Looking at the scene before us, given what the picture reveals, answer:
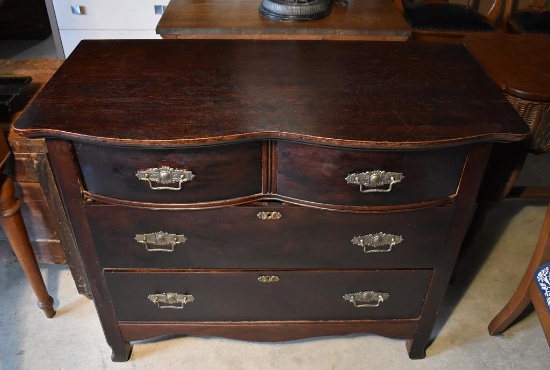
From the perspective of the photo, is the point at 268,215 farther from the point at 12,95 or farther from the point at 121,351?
the point at 12,95

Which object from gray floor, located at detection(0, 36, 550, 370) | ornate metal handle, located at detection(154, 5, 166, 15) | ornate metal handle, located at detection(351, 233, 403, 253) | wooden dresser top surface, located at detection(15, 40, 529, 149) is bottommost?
gray floor, located at detection(0, 36, 550, 370)

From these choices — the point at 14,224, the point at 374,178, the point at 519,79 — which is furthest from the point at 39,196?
the point at 519,79

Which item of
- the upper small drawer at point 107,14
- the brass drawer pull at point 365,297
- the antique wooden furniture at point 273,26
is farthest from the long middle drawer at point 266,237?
the upper small drawer at point 107,14

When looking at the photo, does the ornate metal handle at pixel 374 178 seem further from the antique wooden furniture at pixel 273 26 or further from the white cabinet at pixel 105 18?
the white cabinet at pixel 105 18

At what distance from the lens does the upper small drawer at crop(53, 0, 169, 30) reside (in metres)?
2.52

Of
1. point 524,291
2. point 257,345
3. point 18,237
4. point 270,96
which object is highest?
point 270,96

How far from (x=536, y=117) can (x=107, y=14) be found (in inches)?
80.1

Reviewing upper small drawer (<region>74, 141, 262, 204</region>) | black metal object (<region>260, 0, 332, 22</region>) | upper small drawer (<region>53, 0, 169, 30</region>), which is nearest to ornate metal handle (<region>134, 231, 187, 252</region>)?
upper small drawer (<region>74, 141, 262, 204</region>)

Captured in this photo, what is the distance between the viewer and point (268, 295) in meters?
1.44

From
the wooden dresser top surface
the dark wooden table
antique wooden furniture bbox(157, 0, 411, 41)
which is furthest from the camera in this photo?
antique wooden furniture bbox(157, 0, 411, 41)

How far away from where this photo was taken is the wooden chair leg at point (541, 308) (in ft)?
4.45

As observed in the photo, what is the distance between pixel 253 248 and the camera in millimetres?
1334

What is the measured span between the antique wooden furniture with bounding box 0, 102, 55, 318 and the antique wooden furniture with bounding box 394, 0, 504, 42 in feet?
6.08

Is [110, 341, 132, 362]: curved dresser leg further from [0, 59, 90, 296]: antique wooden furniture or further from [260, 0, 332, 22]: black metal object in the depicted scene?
[260, 0, 332, 22]: black metal object
